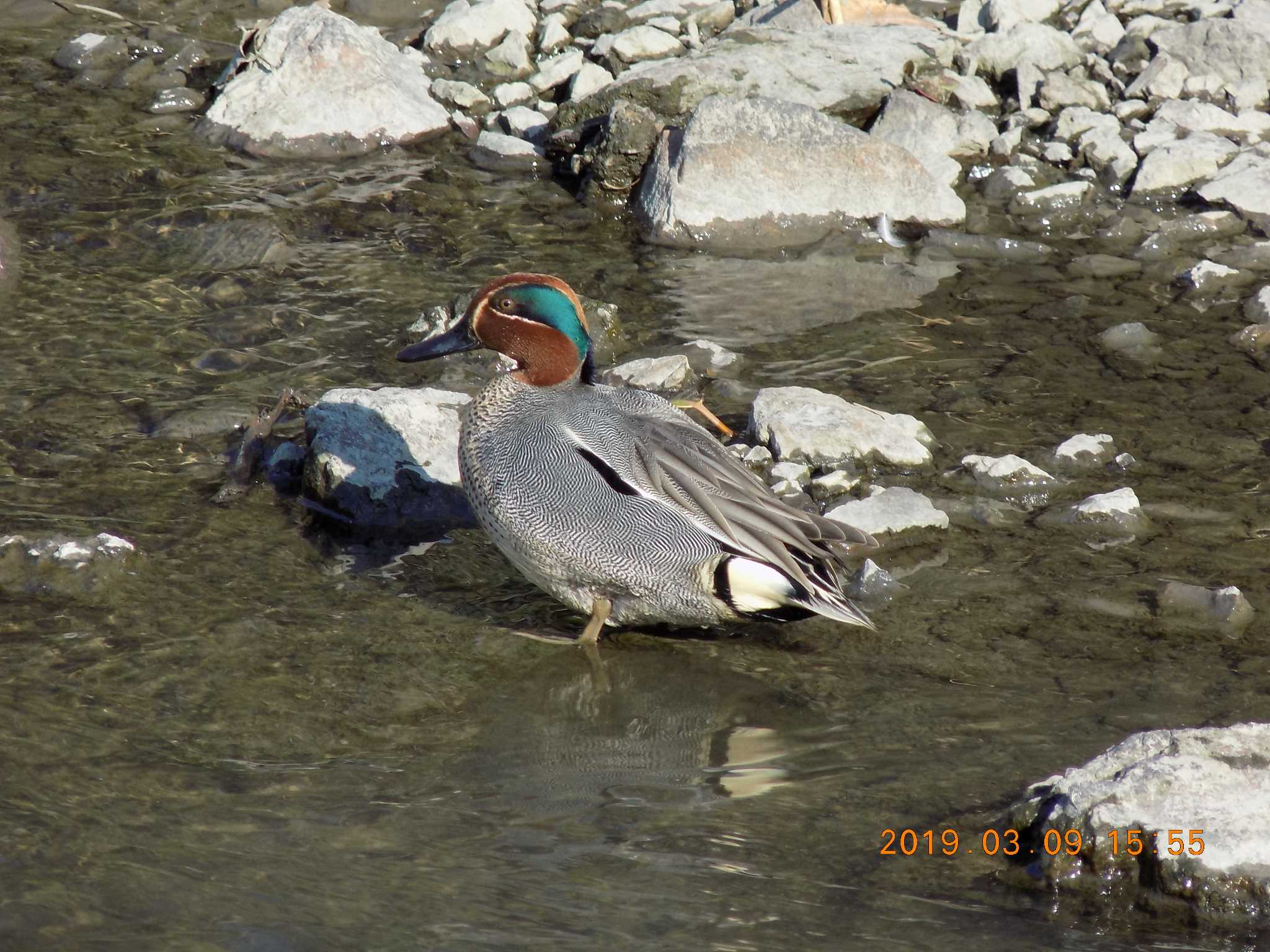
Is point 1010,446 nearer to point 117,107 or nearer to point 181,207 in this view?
point 181,207

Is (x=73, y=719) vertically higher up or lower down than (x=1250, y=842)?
lower down

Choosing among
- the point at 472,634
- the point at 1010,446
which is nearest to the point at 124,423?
the point at 472,634

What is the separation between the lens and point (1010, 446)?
627 cm

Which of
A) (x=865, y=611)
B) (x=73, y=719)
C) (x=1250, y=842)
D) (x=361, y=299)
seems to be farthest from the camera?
(x=361, y=299)

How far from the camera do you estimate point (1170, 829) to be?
11.2 feet

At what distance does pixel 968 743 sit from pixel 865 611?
0.96 m

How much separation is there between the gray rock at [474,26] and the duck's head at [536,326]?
5285 mm

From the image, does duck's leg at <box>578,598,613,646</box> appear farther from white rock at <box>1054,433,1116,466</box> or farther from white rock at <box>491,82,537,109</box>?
white rock at <box>491,82,537,109</box>

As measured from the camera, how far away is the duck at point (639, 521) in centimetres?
485

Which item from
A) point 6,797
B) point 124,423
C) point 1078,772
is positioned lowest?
point 124,423

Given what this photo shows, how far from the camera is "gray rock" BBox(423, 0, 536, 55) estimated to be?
33.2ft

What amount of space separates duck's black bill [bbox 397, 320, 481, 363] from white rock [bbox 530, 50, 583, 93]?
4.56 m

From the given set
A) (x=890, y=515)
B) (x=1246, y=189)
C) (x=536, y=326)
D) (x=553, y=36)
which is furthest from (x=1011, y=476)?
(x=553, y=36)
